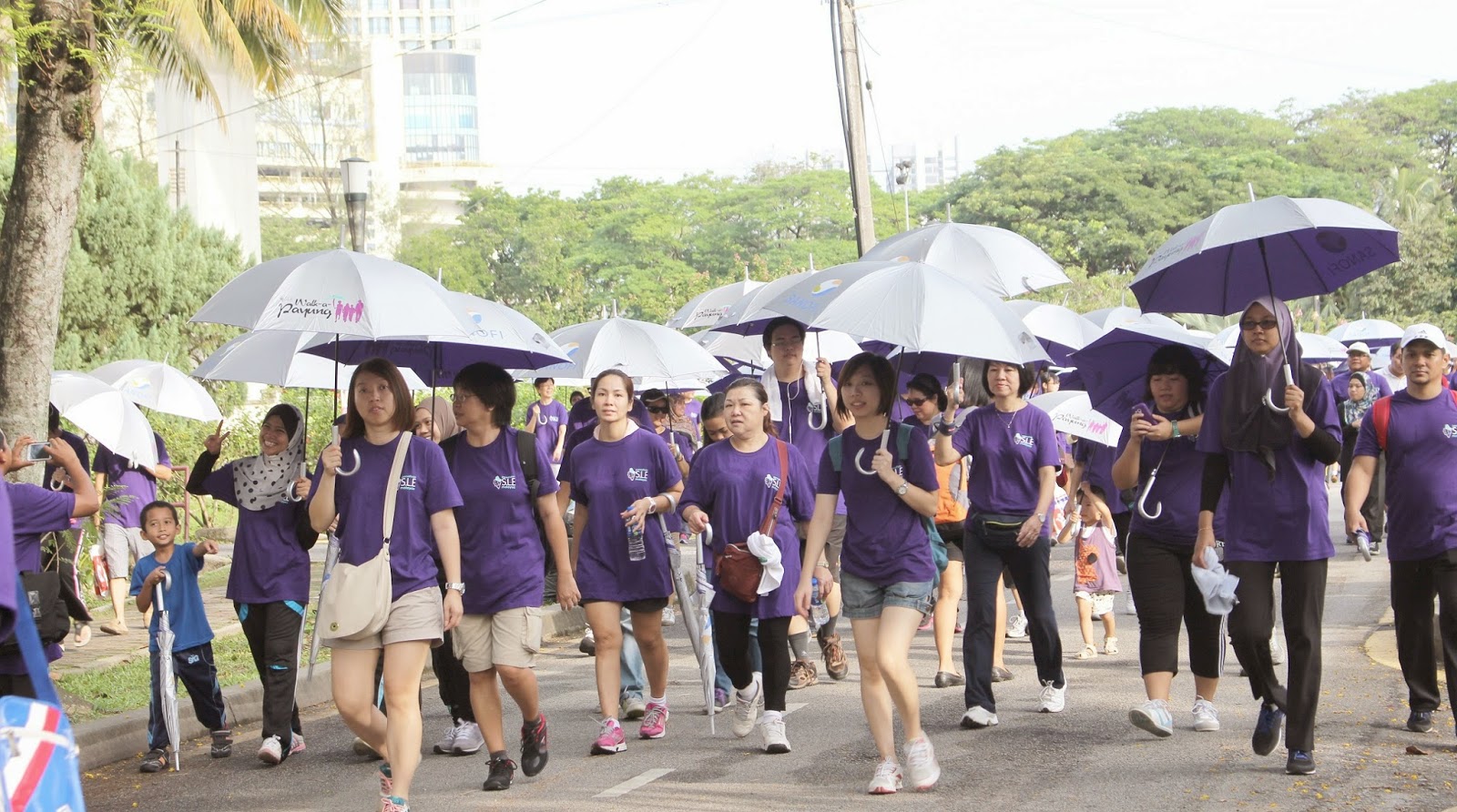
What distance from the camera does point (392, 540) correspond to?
21.1 feet

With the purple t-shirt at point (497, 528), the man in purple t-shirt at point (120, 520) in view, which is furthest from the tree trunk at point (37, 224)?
the purple t-shirt at point (497, 528)

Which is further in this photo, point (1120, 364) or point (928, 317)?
point (1120, 364)

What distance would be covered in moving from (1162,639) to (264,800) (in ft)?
13.7

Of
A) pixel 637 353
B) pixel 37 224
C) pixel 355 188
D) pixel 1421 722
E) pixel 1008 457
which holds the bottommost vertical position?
pixel 1421 722

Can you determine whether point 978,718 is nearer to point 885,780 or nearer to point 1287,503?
point 885,780

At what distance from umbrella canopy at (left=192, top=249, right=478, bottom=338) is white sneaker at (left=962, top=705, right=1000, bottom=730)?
3.20m

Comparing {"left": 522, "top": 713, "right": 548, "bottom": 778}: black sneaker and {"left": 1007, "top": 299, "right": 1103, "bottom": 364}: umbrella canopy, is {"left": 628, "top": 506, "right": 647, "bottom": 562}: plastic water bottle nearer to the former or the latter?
A: {"left": 522, "top": 713, "right": 548, "bottom": 778}: black sneaker

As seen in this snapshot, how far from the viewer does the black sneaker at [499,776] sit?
698 centimetres

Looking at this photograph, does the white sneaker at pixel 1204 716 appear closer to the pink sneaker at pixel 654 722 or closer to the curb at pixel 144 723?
the pink sneaker at pixel 654 722

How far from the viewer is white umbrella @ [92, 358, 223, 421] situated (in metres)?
12.5

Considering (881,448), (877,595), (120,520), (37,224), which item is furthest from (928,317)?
(120,520)

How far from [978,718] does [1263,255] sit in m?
2.69

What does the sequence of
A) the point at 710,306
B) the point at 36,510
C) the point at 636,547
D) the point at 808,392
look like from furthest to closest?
the point at 710,306
the point at 808,392
the point at 636,547
the point at 36,510

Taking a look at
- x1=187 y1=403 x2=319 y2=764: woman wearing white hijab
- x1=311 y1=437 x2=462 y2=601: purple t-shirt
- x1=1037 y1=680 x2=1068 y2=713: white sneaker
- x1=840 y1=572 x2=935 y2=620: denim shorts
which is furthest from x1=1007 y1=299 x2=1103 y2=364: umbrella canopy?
x1=311 y1=437 x2=462 y2=601: purple t-shirt
